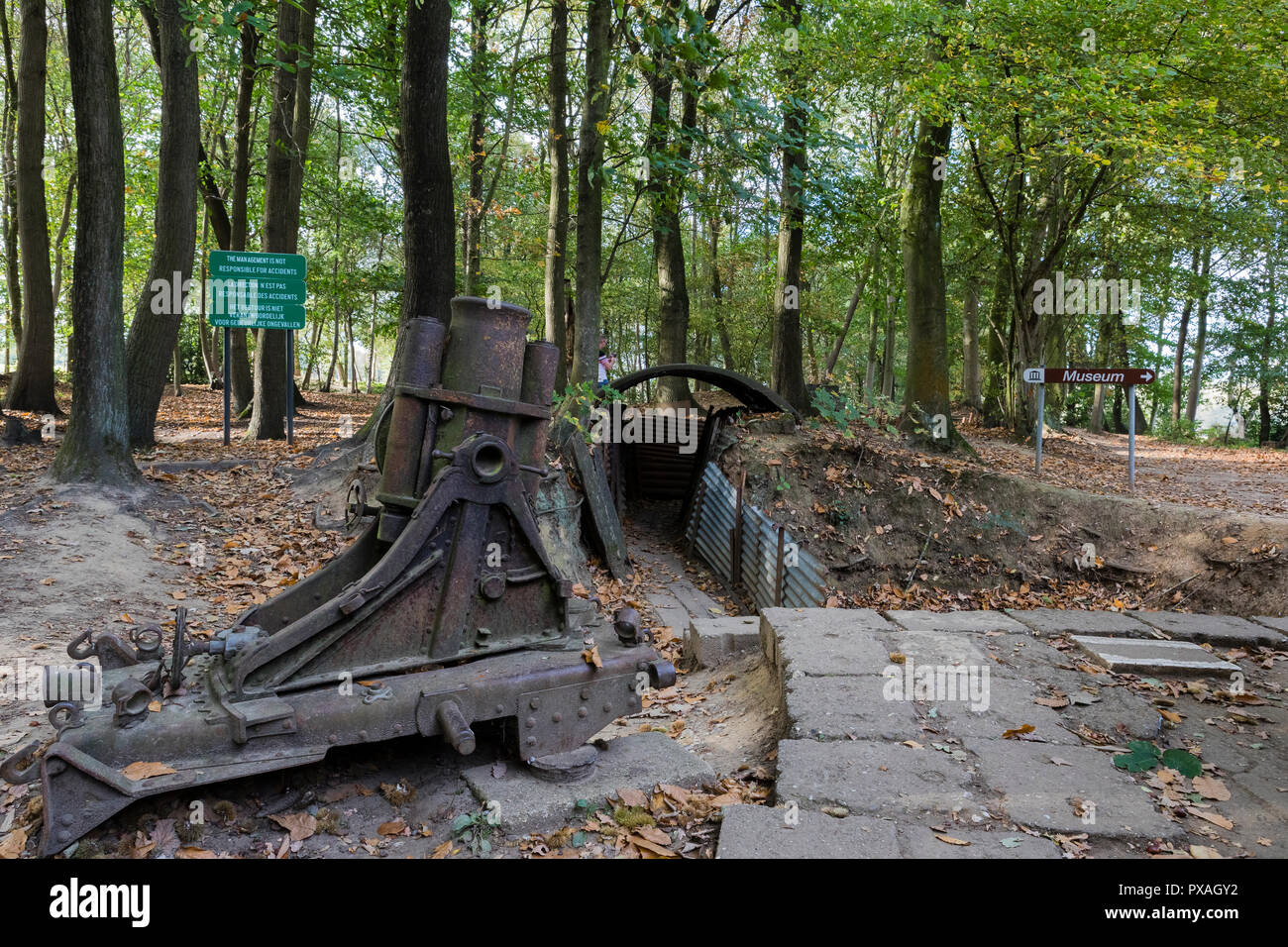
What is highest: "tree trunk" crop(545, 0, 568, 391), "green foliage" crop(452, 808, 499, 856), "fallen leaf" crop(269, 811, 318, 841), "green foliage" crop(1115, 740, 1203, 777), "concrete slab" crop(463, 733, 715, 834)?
"tree trunk" crop(545, 0, 568, 391)

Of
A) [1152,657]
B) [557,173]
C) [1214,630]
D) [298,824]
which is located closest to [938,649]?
[1152,657]

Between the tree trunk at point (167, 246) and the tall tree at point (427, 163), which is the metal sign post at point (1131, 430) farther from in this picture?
the tree trunk at point (167, 246)

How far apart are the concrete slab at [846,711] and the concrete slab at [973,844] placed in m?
0.82

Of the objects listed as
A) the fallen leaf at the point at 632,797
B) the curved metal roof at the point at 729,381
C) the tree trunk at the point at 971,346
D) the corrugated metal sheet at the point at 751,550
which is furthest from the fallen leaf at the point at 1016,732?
the tree trunk at the point at 971,346

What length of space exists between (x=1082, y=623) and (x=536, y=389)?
14.1 feet

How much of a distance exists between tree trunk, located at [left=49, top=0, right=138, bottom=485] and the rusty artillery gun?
4.74 m

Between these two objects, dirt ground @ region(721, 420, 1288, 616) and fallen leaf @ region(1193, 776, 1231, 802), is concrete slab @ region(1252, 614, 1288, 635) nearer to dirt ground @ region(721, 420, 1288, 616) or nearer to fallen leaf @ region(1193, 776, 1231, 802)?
dirt ground @ region(721, 420, 1288, 616)

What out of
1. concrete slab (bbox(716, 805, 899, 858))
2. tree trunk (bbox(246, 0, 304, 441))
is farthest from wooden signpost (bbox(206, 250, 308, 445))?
concrete slab (bbox(716, 805, 899, 858))

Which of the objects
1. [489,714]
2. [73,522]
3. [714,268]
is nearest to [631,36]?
[73,522]

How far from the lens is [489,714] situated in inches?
145

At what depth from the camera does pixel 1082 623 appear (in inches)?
230

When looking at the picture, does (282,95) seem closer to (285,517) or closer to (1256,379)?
(285,517)

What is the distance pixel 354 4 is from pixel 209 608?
11852 millimetres

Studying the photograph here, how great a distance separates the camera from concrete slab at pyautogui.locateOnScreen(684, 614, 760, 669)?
624 centimetres
